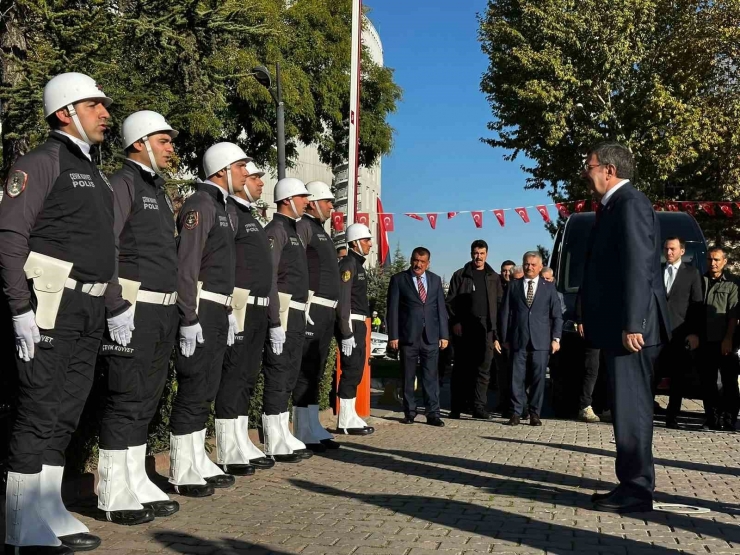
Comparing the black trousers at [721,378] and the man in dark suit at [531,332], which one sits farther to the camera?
the man in dark suit at [531,332]

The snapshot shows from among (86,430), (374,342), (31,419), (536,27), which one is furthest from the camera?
(536,27)

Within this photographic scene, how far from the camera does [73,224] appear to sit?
6.03 meters

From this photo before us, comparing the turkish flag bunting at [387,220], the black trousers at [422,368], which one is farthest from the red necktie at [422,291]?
the turkish flag bunting at [387,220]

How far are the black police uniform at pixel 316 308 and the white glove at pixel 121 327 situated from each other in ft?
12.6

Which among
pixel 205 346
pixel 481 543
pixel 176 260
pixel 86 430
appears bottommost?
pixel 481 543

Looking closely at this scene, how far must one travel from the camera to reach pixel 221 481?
8.12m

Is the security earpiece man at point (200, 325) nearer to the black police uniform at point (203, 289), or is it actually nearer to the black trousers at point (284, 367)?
the black police uniform at point (203, 289)


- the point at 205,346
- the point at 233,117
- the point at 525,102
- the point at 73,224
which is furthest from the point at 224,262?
the point at 525,102

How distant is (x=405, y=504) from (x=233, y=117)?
25.2 m

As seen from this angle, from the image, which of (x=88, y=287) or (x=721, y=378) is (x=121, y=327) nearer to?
(x=88, y=287)

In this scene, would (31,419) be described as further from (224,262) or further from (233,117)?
(233,117)

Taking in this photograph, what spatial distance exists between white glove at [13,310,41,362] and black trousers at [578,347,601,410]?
9.48m

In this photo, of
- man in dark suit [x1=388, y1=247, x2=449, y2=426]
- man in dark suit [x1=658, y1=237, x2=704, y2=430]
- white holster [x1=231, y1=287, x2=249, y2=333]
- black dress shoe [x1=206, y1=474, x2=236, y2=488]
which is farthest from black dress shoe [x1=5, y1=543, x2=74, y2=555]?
man in dark suit [x1=658, y1=237, x2=704, y2=430]

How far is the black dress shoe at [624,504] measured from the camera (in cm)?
722
